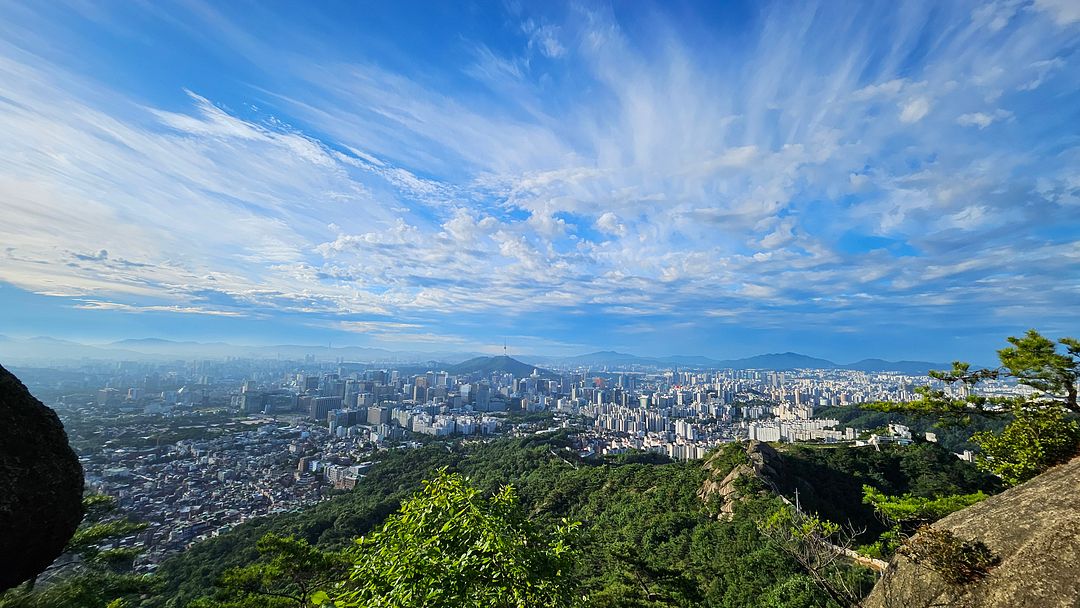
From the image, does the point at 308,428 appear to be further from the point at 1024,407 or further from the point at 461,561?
the point at 1024,407

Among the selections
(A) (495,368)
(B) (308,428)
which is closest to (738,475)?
(B) (308,428)

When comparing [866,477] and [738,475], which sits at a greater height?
[738,475]

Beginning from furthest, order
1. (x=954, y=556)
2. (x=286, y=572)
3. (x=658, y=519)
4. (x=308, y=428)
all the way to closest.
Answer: (x=308, y=428)
(x=658, y=519)
(x=286, y=572)
(x=954, y=556)

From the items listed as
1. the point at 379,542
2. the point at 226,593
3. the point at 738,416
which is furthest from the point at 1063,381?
the point at 738,416

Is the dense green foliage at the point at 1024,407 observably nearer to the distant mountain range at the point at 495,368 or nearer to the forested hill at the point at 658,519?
the forested hill at the point at 658,519

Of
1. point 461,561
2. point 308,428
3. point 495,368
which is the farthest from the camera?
point 495,368

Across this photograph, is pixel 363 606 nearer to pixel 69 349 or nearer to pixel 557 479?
pixel 557 479

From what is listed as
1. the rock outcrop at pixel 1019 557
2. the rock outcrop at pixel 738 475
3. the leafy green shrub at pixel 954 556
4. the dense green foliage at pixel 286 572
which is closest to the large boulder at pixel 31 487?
the dense green foliage at pixel 286 572
